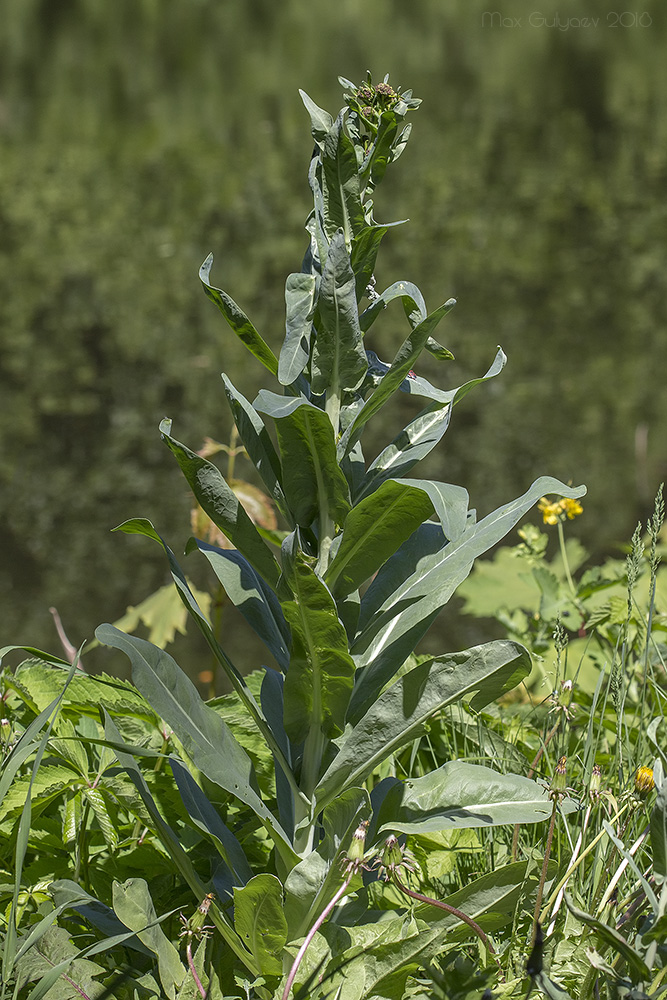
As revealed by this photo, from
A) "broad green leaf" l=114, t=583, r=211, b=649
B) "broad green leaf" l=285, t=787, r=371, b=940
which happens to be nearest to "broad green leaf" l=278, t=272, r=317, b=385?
"broad green leaf" l=285, t=787, r=371, b=940

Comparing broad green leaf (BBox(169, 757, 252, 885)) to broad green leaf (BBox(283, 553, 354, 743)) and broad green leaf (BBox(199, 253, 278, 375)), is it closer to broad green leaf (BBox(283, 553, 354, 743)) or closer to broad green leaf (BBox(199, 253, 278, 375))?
broad green leaf (BBox(283, 553, 354, 743))

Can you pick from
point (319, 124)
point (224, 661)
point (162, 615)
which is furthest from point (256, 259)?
point (224, 661)

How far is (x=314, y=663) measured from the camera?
2.92ft

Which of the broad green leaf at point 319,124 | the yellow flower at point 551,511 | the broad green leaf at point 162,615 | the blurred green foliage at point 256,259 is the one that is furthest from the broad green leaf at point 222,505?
the blurred green foliage at point 256,259

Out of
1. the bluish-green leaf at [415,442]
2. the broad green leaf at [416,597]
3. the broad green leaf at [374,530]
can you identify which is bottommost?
the broad green leaf at [416,597]

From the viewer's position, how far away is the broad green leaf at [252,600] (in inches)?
39.4

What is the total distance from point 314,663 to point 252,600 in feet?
0.47

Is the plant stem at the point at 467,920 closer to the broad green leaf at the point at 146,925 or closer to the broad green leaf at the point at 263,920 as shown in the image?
the broad green leaf at the point at 263,920

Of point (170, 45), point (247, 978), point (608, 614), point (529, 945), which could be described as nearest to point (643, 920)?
point (529, 945)

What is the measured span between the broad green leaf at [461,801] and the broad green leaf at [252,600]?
0.19 metres

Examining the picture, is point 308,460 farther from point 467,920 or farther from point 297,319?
point 467,920

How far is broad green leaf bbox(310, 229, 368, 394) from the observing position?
89 cm

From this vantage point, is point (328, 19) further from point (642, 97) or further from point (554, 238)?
point (554, 238)

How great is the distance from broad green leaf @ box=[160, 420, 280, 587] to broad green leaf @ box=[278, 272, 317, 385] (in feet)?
0.39
